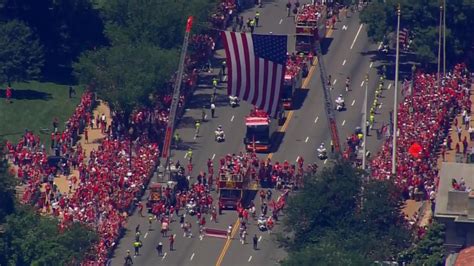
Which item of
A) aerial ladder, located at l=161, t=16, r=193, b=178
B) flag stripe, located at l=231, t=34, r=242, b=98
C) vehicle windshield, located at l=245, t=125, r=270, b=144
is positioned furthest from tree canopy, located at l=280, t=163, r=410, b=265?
vehicle windshield, located at l=245, t=125, r=270, b=144

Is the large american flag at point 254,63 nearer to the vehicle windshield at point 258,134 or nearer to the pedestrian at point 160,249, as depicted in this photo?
the pedestrian at point 160,249

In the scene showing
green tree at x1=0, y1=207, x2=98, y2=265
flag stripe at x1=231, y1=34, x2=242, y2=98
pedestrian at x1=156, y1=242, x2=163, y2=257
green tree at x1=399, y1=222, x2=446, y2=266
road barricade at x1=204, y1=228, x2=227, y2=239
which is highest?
flag stripe at x1=231, y1=34, x2=242, y2=98

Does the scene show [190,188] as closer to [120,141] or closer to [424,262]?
[120,141]

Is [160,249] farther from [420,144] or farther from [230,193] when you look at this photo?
[420,144]

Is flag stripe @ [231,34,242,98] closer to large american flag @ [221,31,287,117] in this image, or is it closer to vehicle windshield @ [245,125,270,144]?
large american flag @ [221,31,287,117]

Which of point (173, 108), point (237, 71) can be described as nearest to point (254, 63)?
point (237, 71)

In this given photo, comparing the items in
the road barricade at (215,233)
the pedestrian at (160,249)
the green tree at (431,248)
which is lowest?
the pedestrian at (160,249)

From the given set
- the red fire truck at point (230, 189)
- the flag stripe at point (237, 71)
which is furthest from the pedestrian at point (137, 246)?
the flag stripe at point (237, 71)
